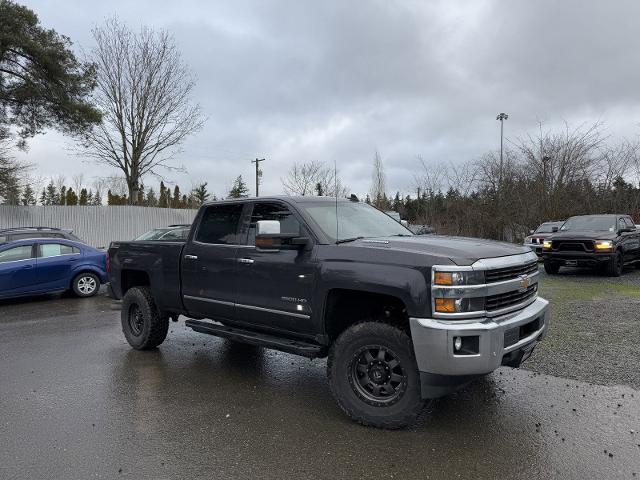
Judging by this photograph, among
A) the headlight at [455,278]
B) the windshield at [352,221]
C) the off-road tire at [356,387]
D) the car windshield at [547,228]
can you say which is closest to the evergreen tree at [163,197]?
the car windshield at [547,228]

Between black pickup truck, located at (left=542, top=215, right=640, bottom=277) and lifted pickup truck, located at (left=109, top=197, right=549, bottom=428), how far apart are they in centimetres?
962

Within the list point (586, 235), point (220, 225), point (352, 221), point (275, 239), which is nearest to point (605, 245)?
point (586, 235)

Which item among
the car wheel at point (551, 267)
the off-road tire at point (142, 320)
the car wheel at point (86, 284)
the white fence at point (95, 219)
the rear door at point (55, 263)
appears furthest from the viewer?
the white fence at point (95, 219)

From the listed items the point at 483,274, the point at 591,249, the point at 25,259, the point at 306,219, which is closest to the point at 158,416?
the point at 306,219

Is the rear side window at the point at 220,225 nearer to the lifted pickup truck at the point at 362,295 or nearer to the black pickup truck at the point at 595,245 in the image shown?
the lifted pickup truck at the point at 362,295

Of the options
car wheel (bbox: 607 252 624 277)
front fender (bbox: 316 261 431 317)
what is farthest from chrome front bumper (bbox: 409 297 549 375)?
car wheel (bbox: 607 252 624 277)

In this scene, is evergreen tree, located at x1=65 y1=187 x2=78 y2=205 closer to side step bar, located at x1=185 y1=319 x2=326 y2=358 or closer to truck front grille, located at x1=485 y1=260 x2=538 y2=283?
side step bar, located at x1=185 y1=319 x2=326 y2=358

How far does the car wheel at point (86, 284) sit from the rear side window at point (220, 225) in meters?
7.07

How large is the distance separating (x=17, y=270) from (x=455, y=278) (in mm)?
10030

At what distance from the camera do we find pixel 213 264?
5.32 meters

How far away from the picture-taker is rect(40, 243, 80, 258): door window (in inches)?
434

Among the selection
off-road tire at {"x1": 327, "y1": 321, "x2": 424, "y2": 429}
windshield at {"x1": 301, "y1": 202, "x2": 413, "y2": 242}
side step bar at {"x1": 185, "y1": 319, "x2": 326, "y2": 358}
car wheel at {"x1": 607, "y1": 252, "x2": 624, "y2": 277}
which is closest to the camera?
off-road tire at {"x1": 327, "y1": 321, "x2": 424, "y2": 429}

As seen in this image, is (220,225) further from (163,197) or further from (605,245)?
(163,197)

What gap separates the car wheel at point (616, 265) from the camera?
1306 cm
